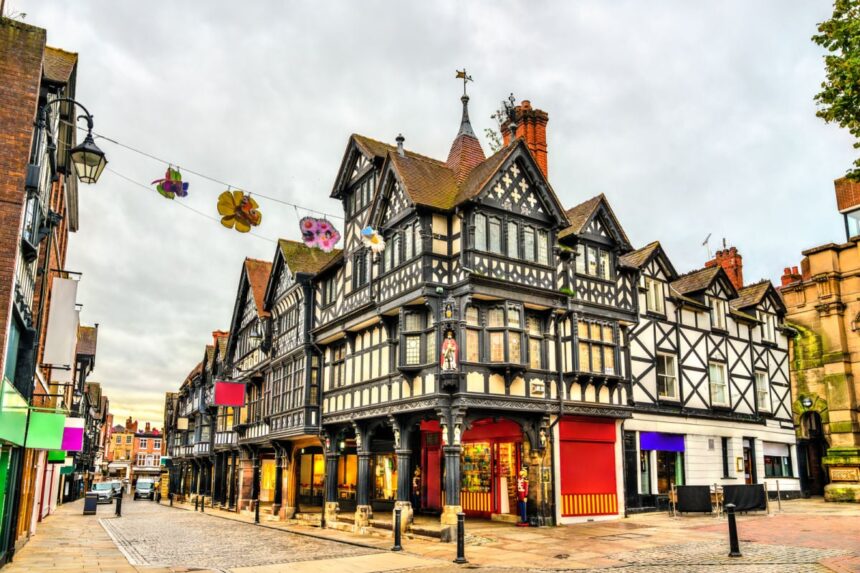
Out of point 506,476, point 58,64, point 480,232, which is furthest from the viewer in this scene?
point 506,476

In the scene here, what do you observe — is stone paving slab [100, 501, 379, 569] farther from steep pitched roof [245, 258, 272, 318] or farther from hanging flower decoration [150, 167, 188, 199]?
steep pitched roof [245, 258, 272, 318]

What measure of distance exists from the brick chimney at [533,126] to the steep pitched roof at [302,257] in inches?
406

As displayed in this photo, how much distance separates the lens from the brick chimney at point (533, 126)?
24.5m

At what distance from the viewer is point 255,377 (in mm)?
35094

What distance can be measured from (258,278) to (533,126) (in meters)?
18.6

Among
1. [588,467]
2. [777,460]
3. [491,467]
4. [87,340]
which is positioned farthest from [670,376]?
[87,340]

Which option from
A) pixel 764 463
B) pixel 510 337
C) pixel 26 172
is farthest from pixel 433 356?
pixel 764 463

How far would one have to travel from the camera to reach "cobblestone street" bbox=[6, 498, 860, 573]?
44.5ft

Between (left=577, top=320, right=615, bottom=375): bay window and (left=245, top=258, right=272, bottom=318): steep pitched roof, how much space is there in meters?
17.3

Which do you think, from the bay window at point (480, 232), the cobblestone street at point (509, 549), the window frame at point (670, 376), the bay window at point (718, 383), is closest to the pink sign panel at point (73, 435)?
the cobblestone street at point (509, 549)

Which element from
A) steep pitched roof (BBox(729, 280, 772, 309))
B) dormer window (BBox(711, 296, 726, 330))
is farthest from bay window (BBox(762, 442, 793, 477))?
steep pitched roof (BBox(729, 280, 772, 309))

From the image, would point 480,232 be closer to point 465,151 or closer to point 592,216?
point 465,151

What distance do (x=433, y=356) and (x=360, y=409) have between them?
15.2ft

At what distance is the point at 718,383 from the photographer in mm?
28000
